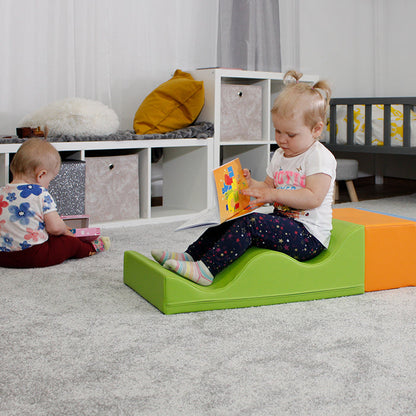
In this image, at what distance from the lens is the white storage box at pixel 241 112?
114 inches

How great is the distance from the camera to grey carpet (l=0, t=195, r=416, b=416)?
978mm

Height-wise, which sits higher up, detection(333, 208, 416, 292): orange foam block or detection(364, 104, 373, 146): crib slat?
detection(364, 104, 373, 146): crib slat

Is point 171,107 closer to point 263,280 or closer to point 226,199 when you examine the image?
point 226,199

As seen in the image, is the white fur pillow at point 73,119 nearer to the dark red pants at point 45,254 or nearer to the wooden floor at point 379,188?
the dark red pants at point 45,254

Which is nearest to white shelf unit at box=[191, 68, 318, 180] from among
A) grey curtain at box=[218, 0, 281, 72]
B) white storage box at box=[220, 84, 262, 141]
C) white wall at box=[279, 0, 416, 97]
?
white storage box at box=[220, 84, 262, 141]

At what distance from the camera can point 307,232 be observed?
1.55 m

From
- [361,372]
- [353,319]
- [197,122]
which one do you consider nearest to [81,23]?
[197,122]

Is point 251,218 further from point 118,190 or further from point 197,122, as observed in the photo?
point 197,122

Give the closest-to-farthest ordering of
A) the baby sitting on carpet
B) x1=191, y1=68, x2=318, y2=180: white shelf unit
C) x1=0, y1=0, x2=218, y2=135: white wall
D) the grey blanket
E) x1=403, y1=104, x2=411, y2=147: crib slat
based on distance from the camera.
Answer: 1. the baby sitting on carpet
2. the grey blanket
3. x1=0, y1=0, x2=218, y2=135: white wall
4. x1=191, y1=68, x2=318, y2=180: white shelf unit
5. x1=403, y1=104, x2=411, y2=147: crib slat

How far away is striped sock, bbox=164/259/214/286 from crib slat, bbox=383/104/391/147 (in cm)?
206

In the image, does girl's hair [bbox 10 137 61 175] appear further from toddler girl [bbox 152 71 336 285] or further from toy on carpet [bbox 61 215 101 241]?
toddler girl [bbox 152 71 336 285]

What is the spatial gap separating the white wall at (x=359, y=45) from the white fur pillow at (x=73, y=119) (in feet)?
5.66

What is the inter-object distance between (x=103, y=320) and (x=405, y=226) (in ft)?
2.75

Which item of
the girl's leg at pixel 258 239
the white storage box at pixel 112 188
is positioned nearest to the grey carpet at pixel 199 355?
the girl's leg at pixel 258 239
